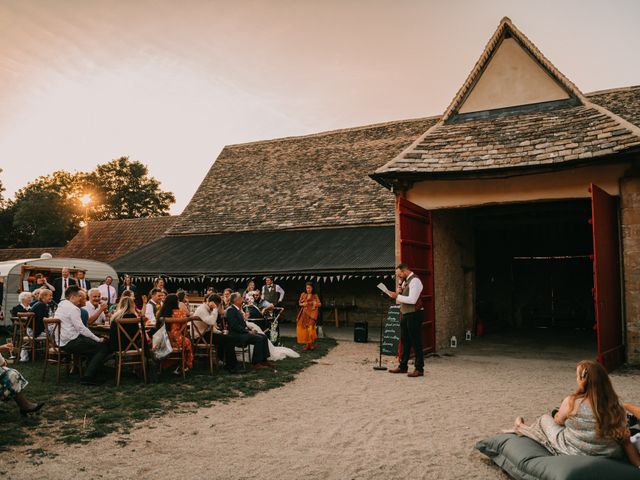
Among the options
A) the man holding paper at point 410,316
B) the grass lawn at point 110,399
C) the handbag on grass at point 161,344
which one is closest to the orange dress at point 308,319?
the grass lawn at point 110,399

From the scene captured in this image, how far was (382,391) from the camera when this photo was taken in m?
6.68

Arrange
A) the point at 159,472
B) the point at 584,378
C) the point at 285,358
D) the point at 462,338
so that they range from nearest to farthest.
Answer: the point at 584,378 → the point at 159,472 → the point at 285,358 → the point at 462,338

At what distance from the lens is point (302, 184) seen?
18.0 m

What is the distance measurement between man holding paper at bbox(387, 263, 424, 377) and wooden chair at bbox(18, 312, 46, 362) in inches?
223

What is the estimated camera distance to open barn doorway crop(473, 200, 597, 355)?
15.2m

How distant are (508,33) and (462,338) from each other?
21.9ft

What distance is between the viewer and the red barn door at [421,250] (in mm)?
9117

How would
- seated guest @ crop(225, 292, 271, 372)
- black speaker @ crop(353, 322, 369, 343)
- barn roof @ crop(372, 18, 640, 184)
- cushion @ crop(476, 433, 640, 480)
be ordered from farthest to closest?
black speaker @ crop(353, 322, 369, 343)
barn roof @ crop(372, 18, 640, 184)
seated guest @ crop(225, 292, 271, 372)
cushion @ crop(476, 433, 640, 480)

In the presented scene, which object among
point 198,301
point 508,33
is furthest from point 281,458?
point 508,33

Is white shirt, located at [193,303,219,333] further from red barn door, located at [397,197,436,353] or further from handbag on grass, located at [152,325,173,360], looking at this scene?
red barn door, located at [397,197,436,353]

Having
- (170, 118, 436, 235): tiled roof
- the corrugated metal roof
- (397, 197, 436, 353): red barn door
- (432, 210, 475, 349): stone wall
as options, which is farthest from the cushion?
(170, 118, 436, 235): tiled roof

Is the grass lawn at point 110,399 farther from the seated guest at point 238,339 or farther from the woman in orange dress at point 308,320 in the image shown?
the woman in orange dress at point 308,320

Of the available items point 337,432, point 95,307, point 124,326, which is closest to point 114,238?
point 95,307

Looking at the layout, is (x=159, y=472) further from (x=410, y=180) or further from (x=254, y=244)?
(x=254, y=244)
